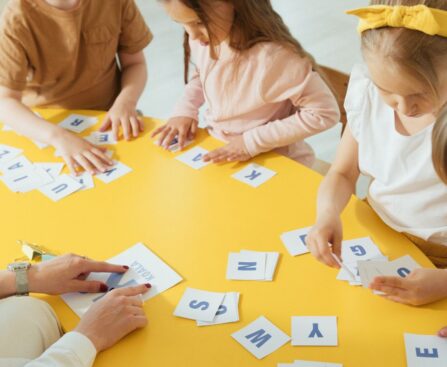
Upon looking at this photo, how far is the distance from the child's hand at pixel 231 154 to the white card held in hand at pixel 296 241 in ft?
1.12

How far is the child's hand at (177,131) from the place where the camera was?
69.2 inches

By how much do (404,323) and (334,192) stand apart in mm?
389

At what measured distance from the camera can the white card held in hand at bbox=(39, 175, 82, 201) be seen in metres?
1.59

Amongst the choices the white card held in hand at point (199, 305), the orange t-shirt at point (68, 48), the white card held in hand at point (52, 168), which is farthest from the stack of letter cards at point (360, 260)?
the orange t-shirt at point (68, 48)

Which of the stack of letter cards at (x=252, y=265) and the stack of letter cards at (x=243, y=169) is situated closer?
the stack of letter cards at (x=252, y=265)

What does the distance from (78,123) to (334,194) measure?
0.92m

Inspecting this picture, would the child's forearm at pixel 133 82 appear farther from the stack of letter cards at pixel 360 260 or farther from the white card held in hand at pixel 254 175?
the stack of letter cards at pixel 360 260

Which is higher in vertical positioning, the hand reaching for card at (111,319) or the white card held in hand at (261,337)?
the hand reaching for card at (111,319)

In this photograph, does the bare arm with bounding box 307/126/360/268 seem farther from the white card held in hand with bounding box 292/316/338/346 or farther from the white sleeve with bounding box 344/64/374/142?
the white card held in hand with bounding box 292/316/338/346

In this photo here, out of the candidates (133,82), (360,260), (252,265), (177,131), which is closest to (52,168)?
(177,131)

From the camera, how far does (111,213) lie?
152cm

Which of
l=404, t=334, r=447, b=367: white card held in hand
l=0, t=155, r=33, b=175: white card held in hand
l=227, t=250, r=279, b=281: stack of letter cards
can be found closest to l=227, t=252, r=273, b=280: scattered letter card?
l=227, t=250, r=279, b=281: stack of letter cards

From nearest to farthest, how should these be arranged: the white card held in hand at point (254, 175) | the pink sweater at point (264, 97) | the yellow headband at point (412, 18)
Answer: the yellow headband at point (412, 18) < the white card held in hand at point (254, 175) < the pink sweater at point (264, 97)

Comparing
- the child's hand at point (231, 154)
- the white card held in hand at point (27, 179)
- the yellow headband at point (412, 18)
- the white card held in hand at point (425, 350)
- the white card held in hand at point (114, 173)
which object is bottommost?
the white card held in hand at point (425, 350)
